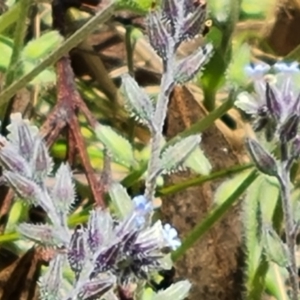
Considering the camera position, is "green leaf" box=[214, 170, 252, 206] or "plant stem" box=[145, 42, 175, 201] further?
"green leaf" box=[214, 170, 252, 206]

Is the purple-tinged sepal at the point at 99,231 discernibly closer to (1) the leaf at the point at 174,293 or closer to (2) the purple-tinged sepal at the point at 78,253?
(2) the purple-tinged sepal at the point at 78,253

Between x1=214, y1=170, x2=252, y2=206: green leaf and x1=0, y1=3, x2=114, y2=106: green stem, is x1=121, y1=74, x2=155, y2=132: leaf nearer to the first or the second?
x1=0, y1=3, x2=114, y2=106: green stem

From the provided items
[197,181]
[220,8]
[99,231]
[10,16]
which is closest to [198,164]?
[197,181]

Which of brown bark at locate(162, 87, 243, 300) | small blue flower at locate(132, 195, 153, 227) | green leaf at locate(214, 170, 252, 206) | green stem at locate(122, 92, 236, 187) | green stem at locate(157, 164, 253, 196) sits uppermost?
small blue flower at locate(132, 195, 153, 227)

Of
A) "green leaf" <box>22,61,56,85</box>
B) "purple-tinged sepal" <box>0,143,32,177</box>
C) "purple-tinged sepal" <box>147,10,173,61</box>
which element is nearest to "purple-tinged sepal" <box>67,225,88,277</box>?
"purple-tinged sepal" <box>0,143,32,177</box>

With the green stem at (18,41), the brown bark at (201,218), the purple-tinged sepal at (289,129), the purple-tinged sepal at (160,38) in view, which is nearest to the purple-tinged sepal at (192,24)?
the purple-tinged sepal at (160,38)

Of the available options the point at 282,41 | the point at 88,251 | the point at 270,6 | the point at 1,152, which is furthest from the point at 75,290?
the point at 282,41

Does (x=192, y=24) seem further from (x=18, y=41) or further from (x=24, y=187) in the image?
(x=18, y=41)
